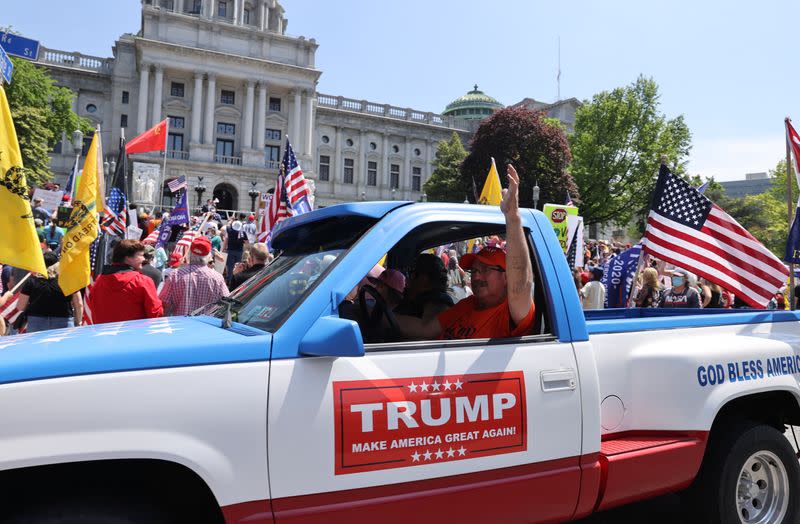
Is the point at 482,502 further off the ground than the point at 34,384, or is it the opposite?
the point at 34,384

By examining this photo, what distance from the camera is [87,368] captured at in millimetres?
2199

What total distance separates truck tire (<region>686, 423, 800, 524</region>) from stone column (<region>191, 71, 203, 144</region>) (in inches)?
2347

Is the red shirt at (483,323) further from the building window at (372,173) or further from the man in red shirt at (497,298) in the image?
the building window at (372,173)

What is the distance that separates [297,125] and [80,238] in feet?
190

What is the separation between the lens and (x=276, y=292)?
2873 millimetres

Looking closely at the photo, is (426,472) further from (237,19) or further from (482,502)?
(237,19)

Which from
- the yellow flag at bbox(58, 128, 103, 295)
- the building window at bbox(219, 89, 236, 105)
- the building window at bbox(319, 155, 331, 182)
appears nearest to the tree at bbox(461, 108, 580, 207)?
the building window at bbox(319, 155, 331, 182)

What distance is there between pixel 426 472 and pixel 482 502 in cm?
32

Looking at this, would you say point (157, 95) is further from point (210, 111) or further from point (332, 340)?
point (332, 340)

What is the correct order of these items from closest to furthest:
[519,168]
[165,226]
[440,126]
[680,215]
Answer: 1. [680,215]
2. [165,226]
3. [519,168]
4. [440,126]

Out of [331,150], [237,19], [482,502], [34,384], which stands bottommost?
[482,502]

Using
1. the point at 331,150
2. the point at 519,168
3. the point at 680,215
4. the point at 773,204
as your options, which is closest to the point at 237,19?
the point at 331,150

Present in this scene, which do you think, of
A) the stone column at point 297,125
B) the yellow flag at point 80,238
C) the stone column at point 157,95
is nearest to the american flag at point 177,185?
the yellow flag at point 80,238

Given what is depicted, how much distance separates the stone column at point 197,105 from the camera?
190ft
